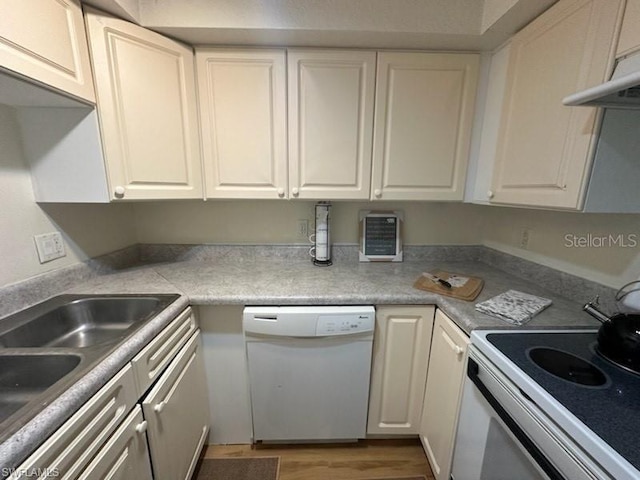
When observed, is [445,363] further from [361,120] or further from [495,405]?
[361,120]

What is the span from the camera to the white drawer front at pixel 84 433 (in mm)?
545

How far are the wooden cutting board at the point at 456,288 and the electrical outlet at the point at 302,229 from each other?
77 centimetres

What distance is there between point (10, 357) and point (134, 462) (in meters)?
0.49

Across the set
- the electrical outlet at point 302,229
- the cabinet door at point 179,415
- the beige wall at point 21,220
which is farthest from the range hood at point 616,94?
the beige wall at point 21,220

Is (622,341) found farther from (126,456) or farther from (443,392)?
(126,456)

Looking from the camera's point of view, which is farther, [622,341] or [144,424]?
[144,424]

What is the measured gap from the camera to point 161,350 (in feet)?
3.27

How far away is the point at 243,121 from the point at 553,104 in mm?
1348

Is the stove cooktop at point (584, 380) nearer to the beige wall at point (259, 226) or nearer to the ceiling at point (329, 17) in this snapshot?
the beige wall at point (259, 226)

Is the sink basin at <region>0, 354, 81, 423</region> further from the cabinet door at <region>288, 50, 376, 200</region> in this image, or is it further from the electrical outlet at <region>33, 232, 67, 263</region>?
the cabinet door at <region>288, 50, 376, 200</region>

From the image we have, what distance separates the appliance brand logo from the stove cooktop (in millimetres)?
391

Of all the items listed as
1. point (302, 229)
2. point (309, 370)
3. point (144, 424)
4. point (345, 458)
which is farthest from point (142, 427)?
point (302, 229)

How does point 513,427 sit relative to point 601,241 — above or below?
below

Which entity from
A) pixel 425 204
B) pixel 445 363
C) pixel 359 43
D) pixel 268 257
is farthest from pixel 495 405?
pixel 359 43
